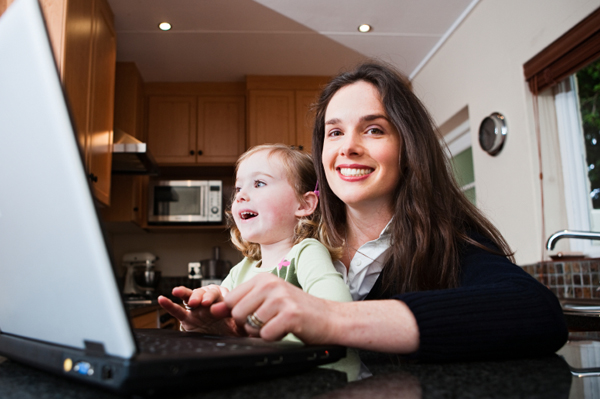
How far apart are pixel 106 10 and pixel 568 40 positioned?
2.57 meters

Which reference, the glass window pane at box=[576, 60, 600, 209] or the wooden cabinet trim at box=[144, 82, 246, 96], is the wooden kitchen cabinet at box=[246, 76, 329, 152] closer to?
the wooden cabinet trim at box=[144, 82, 246, 96]

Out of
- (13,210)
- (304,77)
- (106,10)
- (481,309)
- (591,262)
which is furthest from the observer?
(304,77)

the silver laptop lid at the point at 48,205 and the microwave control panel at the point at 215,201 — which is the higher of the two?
the microwave control panel at the point at 215,201

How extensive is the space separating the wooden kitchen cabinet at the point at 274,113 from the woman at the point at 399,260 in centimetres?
288

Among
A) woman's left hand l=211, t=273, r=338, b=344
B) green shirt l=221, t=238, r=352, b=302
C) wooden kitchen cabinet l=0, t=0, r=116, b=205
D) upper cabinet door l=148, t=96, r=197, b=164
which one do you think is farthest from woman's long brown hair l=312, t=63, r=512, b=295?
upper cabinet door l=148, t=96, r=197, b=164

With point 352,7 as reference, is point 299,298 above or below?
below

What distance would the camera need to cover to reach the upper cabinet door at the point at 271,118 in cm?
409

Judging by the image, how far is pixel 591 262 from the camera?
2.14 meters

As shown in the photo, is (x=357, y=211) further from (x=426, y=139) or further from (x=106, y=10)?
(x=106, y=10)

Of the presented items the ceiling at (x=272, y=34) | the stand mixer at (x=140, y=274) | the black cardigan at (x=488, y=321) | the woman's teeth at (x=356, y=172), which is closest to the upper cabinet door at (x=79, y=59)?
the ceiling at (x=272, y=34)

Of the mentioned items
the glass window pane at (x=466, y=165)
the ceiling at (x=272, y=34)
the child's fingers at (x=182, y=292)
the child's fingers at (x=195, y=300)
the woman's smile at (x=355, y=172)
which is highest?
the ceiling at (x=272, y=34)

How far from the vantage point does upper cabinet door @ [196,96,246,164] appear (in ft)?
13.7

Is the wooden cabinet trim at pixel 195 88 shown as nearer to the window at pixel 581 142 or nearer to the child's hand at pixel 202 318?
the window at pixel 581 142

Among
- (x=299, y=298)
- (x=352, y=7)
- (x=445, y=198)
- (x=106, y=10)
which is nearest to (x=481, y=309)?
(x=299, y=298)
